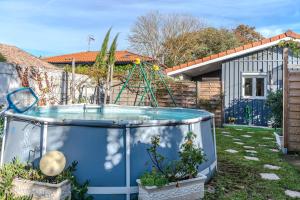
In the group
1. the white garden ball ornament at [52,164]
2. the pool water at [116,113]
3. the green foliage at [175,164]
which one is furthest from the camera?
the pool water at [116,113]

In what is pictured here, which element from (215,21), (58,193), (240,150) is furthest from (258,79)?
(215,21)

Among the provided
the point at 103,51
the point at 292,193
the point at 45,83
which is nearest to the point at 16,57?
the point at 103,51

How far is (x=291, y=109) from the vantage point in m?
6.77

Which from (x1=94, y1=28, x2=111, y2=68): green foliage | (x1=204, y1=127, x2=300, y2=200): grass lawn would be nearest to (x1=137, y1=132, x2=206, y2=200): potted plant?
(x1=204, y1=127, x2=300, y2=200): grass lawn

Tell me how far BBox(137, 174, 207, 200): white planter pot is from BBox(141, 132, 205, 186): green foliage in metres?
0.10

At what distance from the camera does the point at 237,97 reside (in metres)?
12.7

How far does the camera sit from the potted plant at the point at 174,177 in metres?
3.44

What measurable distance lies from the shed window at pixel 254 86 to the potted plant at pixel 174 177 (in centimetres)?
955

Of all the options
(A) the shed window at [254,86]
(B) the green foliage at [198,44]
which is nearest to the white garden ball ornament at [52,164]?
(A) the shed window at [254,86]

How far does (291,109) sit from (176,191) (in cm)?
453

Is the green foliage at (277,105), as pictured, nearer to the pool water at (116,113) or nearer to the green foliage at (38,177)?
the pool water at (116,113)

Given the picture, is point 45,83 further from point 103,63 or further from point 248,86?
point 248,86

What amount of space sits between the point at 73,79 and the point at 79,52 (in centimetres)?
2065

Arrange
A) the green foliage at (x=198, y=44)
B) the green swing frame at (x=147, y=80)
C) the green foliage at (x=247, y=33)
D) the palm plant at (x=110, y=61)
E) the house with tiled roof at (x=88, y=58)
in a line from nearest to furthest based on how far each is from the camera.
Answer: the green swing frame at (x=147, y=80) < the palm plant at (x=110, y=61) < the green foliage at (x=198, y=44) < the house with tiled roof at (x=88, y=58) < the green foliage at (x=247, y=33)
